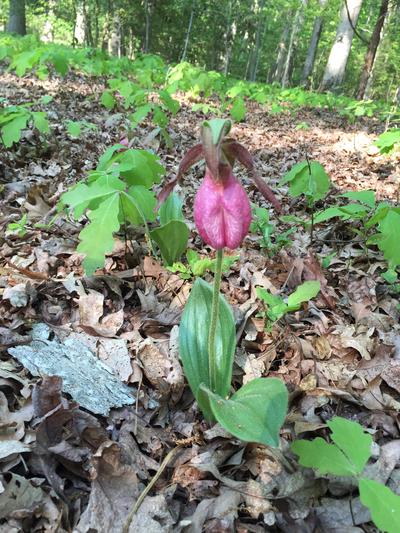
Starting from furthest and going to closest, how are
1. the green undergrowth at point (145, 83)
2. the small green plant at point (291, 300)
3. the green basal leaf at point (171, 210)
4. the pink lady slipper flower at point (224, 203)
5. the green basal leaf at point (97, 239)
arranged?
the green undergrowth at point (145, 83) → the green basal leaf at point (171, 210) → the small green plant at point (291, 300) → the green basal leaf at point (97, 239) → the pink lady slipper flower at point (224, 203)

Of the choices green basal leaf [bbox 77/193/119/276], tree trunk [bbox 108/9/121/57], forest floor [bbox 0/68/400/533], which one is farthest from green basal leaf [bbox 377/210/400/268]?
tree trunk [bbox 108/9/121/57]

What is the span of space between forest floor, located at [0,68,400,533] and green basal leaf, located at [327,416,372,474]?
0.71 ft

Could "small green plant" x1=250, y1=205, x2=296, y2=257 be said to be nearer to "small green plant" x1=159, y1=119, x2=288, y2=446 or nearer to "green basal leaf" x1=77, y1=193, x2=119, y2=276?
Result: "green basal leaf" x1=77, y1=193, x2=119, y2=276

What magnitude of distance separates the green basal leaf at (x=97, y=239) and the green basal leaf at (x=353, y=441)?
966 millimetres

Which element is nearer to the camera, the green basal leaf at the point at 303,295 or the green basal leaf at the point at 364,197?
the green basal leaf at the point at 303,295

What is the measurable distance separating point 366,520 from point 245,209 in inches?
36.4

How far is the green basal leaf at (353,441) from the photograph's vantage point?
1107mm

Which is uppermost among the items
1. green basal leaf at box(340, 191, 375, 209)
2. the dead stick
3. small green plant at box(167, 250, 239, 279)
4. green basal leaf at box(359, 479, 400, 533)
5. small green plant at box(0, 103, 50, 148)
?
small green plant at box(0, 103, 50, 148)

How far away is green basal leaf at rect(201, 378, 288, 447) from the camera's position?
3.64 feet

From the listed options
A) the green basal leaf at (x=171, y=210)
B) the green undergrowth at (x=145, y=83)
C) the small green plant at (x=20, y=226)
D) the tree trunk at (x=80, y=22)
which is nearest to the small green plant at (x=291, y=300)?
the green basal leaf at (x=171, y=210)

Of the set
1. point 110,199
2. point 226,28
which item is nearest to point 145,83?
point 110,199

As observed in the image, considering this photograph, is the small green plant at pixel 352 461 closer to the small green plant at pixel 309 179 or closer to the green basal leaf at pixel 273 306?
the green basal leaf at pixel 273 306

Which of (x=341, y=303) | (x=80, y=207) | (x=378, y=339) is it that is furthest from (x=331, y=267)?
(x=80, y=207)

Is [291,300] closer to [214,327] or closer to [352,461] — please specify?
[214,327]
